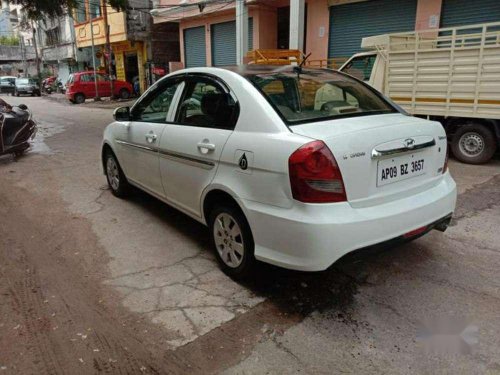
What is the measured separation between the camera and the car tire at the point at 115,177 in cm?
532

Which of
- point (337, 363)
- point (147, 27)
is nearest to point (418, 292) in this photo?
point (337, 363)

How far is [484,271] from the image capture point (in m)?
3.47

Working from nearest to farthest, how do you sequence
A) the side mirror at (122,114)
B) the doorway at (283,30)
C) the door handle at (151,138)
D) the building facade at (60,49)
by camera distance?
the door handle at (151,138) → the side mirror at (122,114) → the doorway at (283,30) → the building facade at (60,49)

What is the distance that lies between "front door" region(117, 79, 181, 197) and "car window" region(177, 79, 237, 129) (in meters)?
0.26

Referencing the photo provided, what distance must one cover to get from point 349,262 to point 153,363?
1.34 m

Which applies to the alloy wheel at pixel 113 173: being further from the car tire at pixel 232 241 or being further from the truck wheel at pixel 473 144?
the truck wheel at pixel 473 144

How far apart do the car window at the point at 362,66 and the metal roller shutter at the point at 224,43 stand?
32.2ft

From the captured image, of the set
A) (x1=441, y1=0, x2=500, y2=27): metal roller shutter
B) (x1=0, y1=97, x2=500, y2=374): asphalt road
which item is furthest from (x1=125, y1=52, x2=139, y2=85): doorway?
(x1=0, y1=97, x2=500, y2=374): asphalt road

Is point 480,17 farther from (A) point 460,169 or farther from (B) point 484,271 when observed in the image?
(B) point 484,271

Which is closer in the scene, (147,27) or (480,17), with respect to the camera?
(480,17)

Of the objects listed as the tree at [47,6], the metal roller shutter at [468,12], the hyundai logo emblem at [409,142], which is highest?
the tree at [47,6]

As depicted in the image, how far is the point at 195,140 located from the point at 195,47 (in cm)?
1918

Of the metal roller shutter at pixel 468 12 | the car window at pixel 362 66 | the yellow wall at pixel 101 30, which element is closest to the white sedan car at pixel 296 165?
the car window at pixel 362 66

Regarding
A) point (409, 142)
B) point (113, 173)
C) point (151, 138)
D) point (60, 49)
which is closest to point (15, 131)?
point (113, 173)
